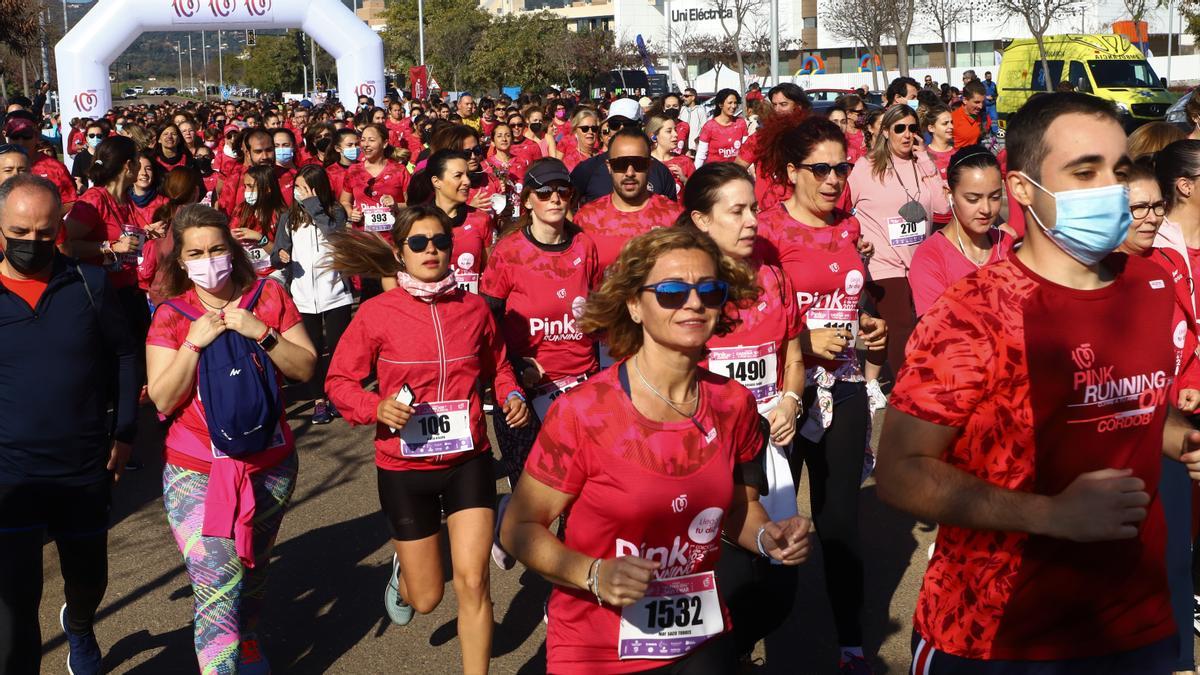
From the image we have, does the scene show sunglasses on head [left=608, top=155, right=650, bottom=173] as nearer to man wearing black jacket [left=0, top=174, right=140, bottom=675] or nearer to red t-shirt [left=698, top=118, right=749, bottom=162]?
man wearing black jacket [left=0, top=174, right=140, bottom=675]

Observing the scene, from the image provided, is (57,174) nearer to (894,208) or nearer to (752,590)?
(894,208)

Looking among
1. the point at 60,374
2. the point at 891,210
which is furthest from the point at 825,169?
the point at 60,374

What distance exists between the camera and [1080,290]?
2.72 metres

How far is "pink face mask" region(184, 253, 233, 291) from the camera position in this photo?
179 inches

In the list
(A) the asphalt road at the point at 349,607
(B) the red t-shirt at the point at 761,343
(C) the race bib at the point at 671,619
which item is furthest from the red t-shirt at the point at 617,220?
(C) the race bib at the point at 671,619

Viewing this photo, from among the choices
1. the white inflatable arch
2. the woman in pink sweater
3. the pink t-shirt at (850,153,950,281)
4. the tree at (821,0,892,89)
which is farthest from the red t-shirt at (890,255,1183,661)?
the tree at (821,0,892,89)

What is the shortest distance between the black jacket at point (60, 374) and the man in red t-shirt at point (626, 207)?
2562 millimetres

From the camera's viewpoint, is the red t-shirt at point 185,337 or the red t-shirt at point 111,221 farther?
the red t-shirt at point 111,221

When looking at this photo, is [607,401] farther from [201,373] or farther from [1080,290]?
[201,373]

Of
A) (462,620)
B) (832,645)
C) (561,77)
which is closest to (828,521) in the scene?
(832,645)

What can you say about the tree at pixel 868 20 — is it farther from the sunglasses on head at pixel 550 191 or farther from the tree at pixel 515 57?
the sunglasses on head at pixel 550 191

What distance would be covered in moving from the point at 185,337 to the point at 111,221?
179 inches

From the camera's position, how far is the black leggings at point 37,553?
4352 millimetres

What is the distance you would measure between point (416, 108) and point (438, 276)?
2372 centimetres
